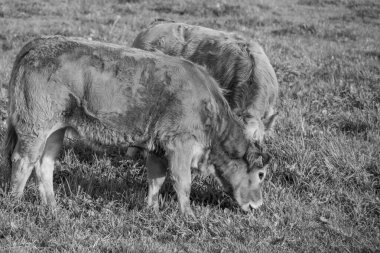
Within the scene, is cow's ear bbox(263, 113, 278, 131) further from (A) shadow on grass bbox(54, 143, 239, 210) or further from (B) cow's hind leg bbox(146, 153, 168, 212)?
(B) cow's hind leg bbox(146, 153, 168, 212)

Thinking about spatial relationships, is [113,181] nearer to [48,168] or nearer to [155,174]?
[155,174]

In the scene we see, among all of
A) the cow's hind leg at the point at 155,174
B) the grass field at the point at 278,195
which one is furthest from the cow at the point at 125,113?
the grass field at the point at 278,195

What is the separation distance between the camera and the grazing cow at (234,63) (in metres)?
5.73

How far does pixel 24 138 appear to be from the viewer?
4.57m

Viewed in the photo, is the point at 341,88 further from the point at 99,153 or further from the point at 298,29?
the point at 298,29

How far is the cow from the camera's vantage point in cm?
454

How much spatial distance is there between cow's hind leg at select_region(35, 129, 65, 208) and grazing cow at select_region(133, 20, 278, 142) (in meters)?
1.92

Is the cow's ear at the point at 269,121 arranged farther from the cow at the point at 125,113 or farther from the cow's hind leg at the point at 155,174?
the cow's hind leg at the point at 155,174

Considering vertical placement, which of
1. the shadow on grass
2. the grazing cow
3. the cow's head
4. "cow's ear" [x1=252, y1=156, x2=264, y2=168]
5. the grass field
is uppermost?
the grazing cow

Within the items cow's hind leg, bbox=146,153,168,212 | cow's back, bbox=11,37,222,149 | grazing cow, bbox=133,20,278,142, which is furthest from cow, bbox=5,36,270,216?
grazing cow, bbox=133,20,278,142

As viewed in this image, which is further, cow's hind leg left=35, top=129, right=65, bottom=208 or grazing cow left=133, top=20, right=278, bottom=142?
grazing cow left=133, top=20, right=278, bottom=142

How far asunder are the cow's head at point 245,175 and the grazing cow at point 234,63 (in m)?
0.25

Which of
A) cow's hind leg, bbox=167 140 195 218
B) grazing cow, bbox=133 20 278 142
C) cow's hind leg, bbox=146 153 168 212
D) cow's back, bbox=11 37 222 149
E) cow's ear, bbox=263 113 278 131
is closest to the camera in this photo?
cow's back, bbox=11 37 222 149

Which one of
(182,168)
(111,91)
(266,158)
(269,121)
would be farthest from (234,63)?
(111,91)
